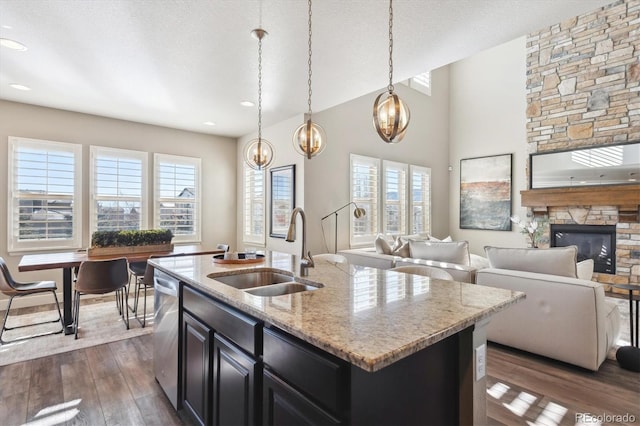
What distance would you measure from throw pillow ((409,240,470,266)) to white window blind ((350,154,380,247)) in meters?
1.84

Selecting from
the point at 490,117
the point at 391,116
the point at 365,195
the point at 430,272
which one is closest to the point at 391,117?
the point at 391,116

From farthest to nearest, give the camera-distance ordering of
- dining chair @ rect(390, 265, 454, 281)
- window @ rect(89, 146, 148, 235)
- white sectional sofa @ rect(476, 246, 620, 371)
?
window @ rect(89, 146, 148, 235) → white sectional sofa @ rect(476, 246, 620, 371) → dining chair @ rect(390, 265, 454, 281)

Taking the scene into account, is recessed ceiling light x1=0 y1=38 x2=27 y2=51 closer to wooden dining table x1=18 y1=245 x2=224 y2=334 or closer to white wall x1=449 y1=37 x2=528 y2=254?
wooden dining table x1=18 y1=245 x2=224 y2=334

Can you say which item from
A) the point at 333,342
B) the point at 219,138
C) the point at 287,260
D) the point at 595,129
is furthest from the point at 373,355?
the point at 595,129

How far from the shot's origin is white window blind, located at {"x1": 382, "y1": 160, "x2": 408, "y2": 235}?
20.5ft

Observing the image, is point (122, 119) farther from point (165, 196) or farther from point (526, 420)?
point (526, 420)

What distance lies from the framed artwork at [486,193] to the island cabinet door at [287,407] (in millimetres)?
6995

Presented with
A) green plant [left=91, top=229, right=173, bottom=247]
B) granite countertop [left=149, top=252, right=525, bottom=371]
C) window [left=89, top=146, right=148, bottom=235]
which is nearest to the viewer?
granite countertop [left=149, top=252, right=525, bottom=371]

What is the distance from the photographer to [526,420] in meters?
2.06

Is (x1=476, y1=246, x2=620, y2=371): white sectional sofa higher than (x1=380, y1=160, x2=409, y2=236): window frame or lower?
lower

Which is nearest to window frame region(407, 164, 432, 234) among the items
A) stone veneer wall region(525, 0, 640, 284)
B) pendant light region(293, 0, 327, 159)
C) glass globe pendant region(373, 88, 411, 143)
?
stone veneer wall region(525, 0, 640, 284)

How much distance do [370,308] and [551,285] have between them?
2.25m

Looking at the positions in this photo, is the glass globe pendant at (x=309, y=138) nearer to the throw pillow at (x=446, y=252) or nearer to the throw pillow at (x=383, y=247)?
the throw pillow at (x=446, y=252)

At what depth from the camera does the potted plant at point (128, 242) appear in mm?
3902
